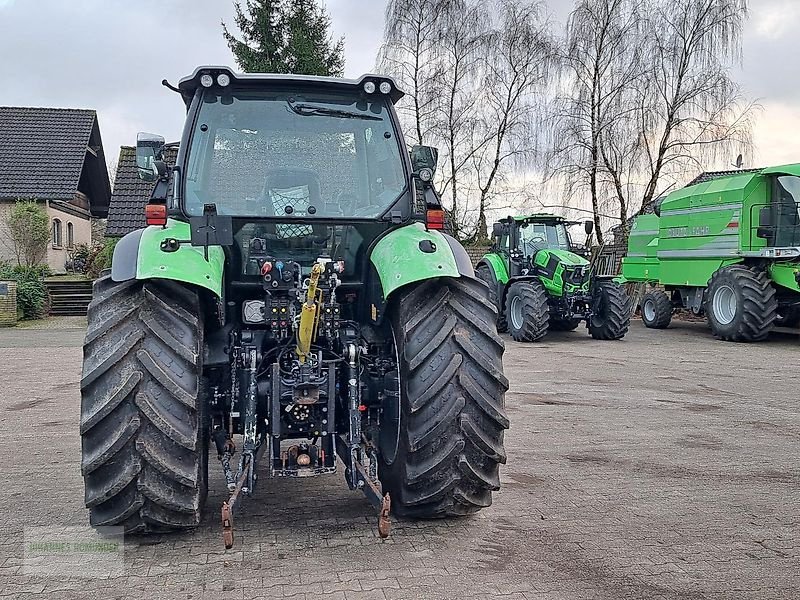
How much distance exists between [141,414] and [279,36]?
86.9 feet

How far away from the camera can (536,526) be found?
4230 mm

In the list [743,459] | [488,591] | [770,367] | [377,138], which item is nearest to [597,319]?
[770,367]

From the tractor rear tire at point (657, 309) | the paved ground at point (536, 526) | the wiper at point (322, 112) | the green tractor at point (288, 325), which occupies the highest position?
the wiper at point (322, 112)

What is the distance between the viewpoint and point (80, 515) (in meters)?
4.35

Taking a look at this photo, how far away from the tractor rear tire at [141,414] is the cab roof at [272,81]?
4.01 feet

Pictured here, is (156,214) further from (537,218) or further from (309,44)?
(309,44)

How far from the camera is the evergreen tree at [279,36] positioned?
2736 centimetres

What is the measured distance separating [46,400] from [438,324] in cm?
601

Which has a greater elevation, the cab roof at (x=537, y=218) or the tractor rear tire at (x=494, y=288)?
the cab roof at (x=537, y=218)

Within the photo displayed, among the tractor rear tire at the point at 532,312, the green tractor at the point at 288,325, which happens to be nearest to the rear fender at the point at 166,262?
the green tractor at the point at 288,325

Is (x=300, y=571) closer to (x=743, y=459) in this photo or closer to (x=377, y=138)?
(x=377, y=138)

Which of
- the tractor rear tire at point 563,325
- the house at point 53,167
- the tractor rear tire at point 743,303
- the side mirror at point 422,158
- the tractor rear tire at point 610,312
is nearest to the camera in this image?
the side mirror at point 422,158

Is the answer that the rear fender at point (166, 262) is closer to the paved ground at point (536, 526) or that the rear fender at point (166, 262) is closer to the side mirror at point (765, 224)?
the paved ground at point (536, 526)

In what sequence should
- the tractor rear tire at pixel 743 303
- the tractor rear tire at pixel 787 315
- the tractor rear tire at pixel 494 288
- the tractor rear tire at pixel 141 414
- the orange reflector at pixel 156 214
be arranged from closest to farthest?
1. the tractor rear tire at pixel 141 414
2. the orange reflector at pixel 156 214
3. the tractor rear tire at pixel 743 303
4. the tractor rear tire at pixel 787 315
5. the tractor rear tire at pixel 494 288
